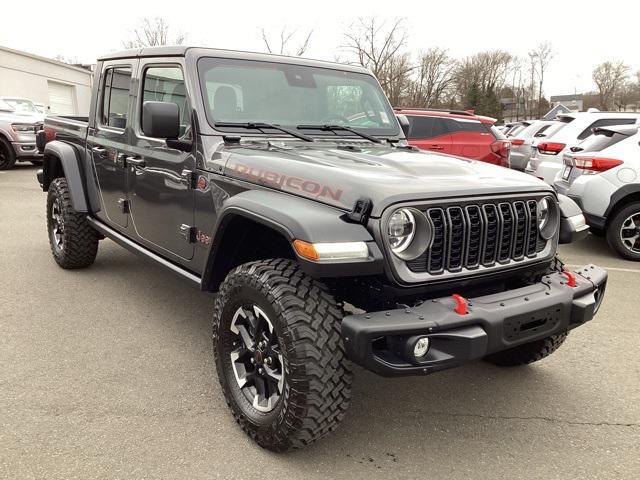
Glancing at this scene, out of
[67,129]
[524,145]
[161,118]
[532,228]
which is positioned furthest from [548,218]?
[524,145]

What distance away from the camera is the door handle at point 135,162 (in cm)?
377

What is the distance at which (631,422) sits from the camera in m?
2.94

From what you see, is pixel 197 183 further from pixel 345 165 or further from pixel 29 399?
pixel 29 399

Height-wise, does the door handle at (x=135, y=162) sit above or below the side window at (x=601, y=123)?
below

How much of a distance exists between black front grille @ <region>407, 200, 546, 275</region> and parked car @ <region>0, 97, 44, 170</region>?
13.3 meters

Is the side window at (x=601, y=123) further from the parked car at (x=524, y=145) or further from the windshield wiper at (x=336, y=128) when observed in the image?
the windshield wiper at (x=336, y=128)

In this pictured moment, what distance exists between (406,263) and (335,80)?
2.04 meters

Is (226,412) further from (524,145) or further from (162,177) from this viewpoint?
(524,145)

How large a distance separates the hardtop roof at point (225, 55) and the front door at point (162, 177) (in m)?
0.08

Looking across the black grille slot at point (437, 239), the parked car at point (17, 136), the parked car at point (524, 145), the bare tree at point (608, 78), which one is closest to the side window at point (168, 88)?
the black grille slot at point (437, 239)

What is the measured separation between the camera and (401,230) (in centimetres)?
238

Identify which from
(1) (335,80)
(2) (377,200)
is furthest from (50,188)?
(2) (377,200)

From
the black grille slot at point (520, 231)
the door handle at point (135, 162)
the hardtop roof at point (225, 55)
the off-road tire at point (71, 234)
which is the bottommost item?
the off-road tire at point (71, 234)

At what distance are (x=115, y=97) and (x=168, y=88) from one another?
3.28 feet
